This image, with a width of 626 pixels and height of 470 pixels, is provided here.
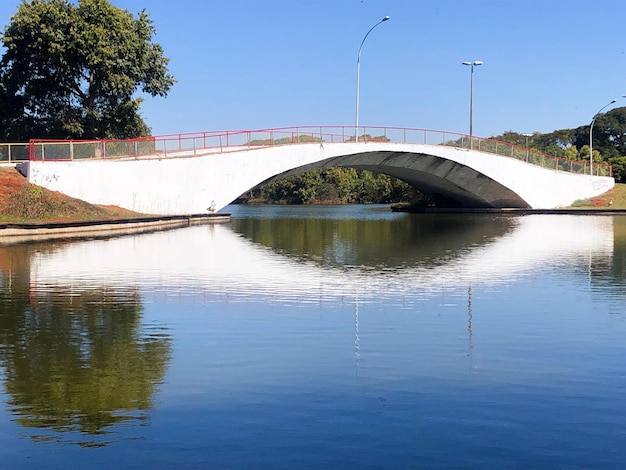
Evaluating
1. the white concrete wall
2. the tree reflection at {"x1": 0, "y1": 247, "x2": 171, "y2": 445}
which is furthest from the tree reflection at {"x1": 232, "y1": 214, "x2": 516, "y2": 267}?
the white concrete wall

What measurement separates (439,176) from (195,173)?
2080 cm

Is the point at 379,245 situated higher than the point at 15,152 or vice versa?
the point at 15,152

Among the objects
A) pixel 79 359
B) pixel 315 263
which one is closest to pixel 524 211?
pixel 315 263

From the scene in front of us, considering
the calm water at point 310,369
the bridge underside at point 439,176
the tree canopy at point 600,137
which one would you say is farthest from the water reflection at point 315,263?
the tree canopy at point 600,137

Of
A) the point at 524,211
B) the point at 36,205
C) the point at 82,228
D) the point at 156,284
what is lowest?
the point at 156,284

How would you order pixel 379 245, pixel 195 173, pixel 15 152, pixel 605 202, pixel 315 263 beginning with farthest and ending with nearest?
pixel 605 202 → pixel 195 173 → pixel 15 152 → pixel 379 245 → pixel 315 263

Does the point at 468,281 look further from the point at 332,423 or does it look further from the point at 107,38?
the point at 107,38

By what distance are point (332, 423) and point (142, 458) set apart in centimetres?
165

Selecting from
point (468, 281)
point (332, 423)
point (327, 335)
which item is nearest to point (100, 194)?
point (468, 281)

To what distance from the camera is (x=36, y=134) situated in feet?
177

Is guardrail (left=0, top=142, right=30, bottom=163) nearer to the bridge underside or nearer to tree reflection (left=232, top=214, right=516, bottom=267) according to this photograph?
tree reflection (left=232, top=214, right=516, bottom=267)

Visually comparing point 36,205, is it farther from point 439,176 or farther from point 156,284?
point 439,176

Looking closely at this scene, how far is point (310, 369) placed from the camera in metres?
8.37

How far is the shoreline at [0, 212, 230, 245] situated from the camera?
28791 millimetres
